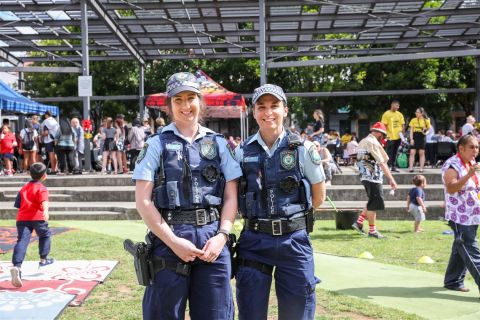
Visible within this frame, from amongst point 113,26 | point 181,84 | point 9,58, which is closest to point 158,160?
point 181,84

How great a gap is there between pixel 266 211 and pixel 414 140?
12.8 meters

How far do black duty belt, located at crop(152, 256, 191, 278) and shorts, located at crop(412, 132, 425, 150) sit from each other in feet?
43.8

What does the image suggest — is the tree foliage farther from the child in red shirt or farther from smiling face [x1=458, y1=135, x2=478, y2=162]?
smiling face [x1=458, y1=135, x2=478, y2=162]

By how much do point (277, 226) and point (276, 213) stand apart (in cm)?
9

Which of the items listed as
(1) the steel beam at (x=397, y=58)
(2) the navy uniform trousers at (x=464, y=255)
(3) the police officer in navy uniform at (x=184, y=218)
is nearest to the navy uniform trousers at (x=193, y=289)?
(3) the police officer in navy uniform at (x=184, y=218)

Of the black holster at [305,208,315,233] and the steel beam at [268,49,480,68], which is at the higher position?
the steel beam at [268,49,480,68]

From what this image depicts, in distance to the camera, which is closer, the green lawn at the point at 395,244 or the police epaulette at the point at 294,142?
the police epaulette at the point at 294,142

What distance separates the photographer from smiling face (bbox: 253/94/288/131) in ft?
12.0

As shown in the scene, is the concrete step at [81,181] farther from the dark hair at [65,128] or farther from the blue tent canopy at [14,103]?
the blue tent canopy at [14,103]

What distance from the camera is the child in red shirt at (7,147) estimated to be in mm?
17281

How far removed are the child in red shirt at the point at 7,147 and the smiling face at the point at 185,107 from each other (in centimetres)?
1535

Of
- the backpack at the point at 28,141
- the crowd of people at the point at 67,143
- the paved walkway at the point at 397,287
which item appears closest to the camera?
the paved walkway at the point at 397,287

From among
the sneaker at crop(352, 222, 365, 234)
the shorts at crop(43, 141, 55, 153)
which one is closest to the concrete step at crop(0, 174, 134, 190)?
the shorts at crop(43, 141, 55, 153)

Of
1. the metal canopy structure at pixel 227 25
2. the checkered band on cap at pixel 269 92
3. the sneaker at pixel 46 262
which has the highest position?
the metal canopy structure at pixel 227 25
